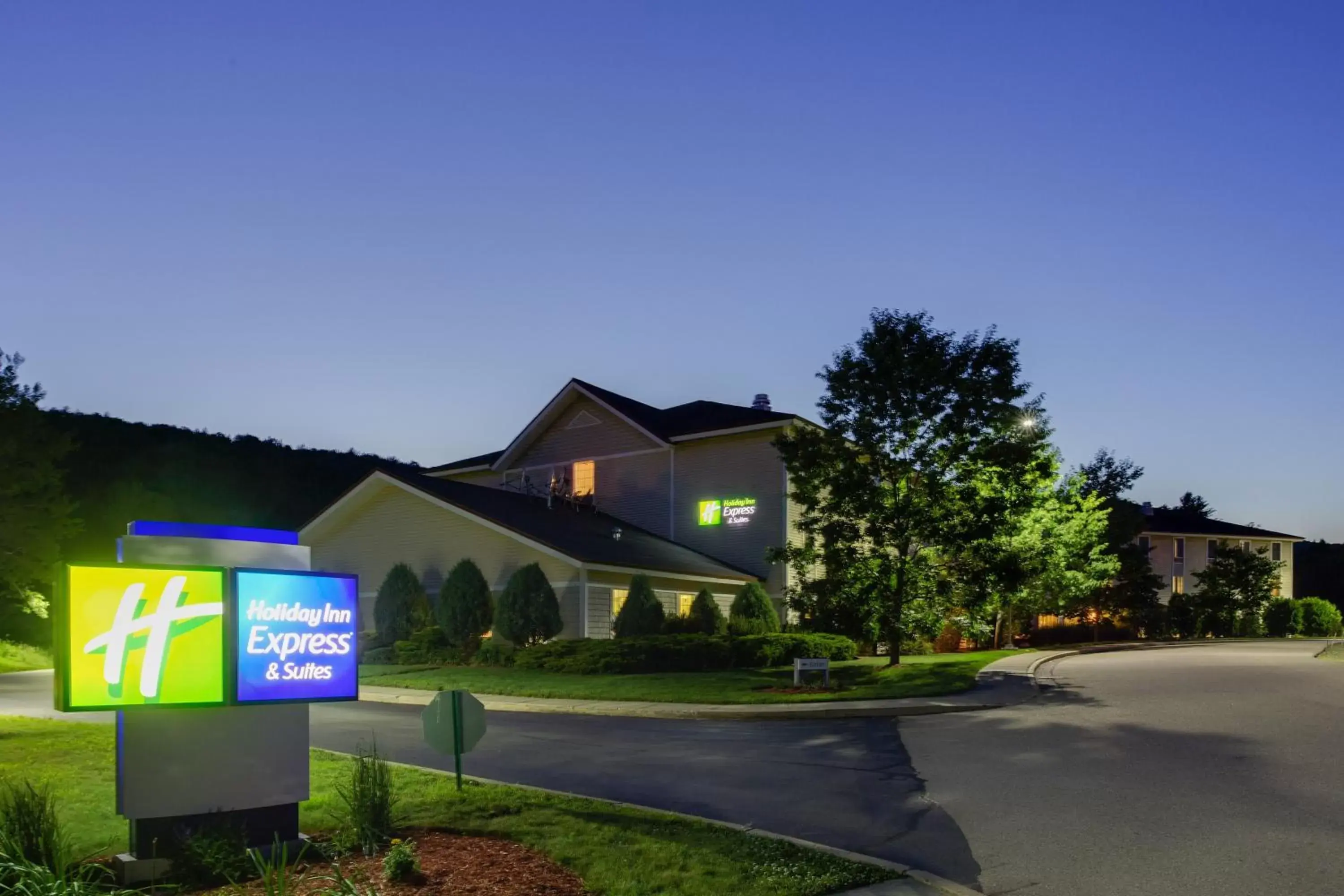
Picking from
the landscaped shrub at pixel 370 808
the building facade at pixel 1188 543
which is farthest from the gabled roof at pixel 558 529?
the building facade at pixel 1188 543

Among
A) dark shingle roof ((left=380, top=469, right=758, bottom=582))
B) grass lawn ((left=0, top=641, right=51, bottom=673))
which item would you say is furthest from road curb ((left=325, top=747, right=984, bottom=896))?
grass lawn ((left=0, top=641, right=51, bottom=673))

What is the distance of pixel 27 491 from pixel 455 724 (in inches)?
609

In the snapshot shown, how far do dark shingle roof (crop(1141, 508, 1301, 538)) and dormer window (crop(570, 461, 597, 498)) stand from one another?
4671cm

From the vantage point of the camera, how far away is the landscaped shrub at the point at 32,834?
689 centimetres

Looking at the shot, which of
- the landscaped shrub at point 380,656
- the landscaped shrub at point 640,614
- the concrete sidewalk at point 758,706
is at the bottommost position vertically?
the landscaped shrub at point 380,656

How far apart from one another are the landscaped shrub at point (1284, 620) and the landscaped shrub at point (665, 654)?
146ft

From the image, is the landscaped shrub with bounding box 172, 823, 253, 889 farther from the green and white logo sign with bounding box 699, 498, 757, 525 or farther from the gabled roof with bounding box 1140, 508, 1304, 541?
the gabled roof with bounding box 1140, 508, 1304, 541

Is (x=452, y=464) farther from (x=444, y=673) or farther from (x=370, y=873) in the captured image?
(x=370, y=873)

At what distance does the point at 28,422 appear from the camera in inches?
875

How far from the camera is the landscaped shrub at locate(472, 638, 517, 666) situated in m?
30.2

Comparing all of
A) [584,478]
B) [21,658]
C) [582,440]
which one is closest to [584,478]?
Answer: [584,478]

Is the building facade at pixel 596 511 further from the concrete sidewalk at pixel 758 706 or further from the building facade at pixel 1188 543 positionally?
the building facade at pixel 1188 543

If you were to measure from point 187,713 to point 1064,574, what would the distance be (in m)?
41.2

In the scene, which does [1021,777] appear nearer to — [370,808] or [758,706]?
→ [370,808]
